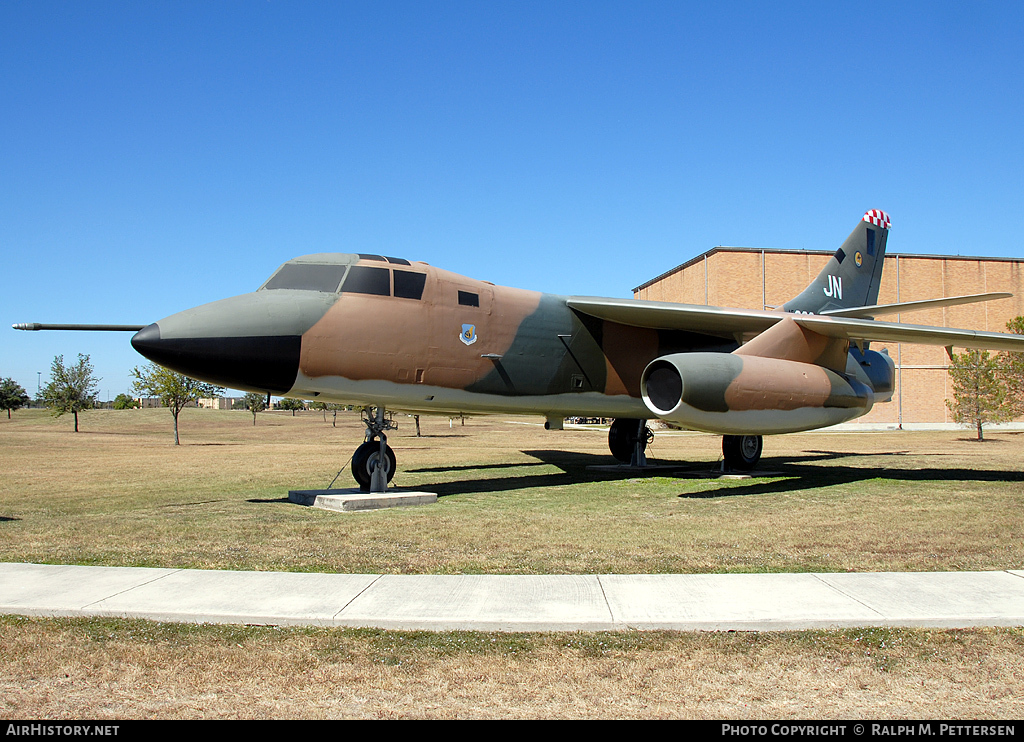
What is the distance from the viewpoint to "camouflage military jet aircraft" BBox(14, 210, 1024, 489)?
32.5 ft

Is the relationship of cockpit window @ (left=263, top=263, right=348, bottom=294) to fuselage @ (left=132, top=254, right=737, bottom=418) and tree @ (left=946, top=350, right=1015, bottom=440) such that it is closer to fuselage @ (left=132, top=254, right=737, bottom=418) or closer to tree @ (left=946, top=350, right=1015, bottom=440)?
fuselage @ (left=132, top=254, right=737, bottom=418)

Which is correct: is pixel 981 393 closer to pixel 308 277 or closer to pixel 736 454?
pixel 736 454

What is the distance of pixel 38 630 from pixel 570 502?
24.5ft

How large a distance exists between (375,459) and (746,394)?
19.5ft

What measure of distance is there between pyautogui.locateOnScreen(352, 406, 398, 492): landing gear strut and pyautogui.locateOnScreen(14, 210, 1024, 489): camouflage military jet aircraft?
0.03m

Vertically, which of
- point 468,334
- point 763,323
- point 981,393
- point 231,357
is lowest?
point 981,393

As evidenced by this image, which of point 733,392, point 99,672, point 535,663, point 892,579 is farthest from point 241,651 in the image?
point 733,392

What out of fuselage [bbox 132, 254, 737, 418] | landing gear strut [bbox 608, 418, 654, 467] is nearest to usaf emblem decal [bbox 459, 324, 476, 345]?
fuselage [bbox 132, 254, 737, 418]

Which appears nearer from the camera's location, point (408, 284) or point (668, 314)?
point (408, 284)

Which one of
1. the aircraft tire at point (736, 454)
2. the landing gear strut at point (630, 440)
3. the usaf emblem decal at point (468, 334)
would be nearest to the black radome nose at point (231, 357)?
the usaf emblem decal at point (468, 334)

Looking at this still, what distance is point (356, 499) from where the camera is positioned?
10320mm

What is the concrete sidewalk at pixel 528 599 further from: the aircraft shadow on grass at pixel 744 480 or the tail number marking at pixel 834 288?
the tail number marking at pixel 834 288

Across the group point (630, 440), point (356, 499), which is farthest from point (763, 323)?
point (356, 499)

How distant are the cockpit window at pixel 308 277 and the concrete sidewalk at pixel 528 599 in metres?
5.20
